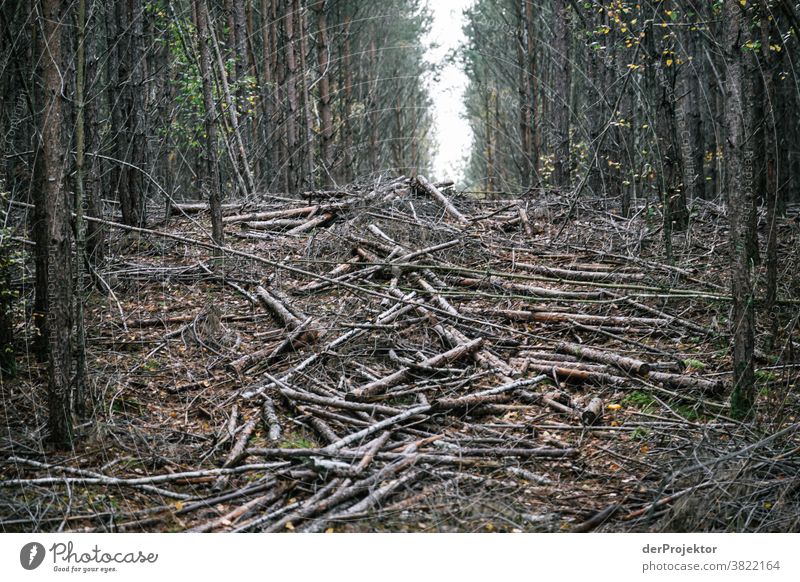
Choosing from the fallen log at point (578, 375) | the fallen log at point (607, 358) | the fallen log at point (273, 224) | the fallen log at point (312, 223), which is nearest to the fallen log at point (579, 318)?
the fallen log at point (607, 358)

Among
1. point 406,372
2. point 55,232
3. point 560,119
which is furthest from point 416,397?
point 560,119

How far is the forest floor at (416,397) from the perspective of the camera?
3.52 meters

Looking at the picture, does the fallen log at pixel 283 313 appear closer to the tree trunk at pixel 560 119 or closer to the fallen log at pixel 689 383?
the fallen log at pixel 689 383

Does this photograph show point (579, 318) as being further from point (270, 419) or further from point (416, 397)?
point (270, 419)

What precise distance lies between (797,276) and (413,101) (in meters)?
23.6

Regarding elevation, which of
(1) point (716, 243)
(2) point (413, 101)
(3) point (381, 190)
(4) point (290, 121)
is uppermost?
(2) point (413, 101)

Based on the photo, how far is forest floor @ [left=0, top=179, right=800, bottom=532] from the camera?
3518 mm

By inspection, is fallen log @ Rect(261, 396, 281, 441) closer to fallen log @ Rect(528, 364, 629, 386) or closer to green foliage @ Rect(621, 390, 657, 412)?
fallen log @ Rect(528, 364, 629, 386)

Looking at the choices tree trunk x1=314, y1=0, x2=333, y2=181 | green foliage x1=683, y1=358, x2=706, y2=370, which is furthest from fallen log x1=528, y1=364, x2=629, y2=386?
tree trunk x1=314, y1=0, x2=333, y2=181
